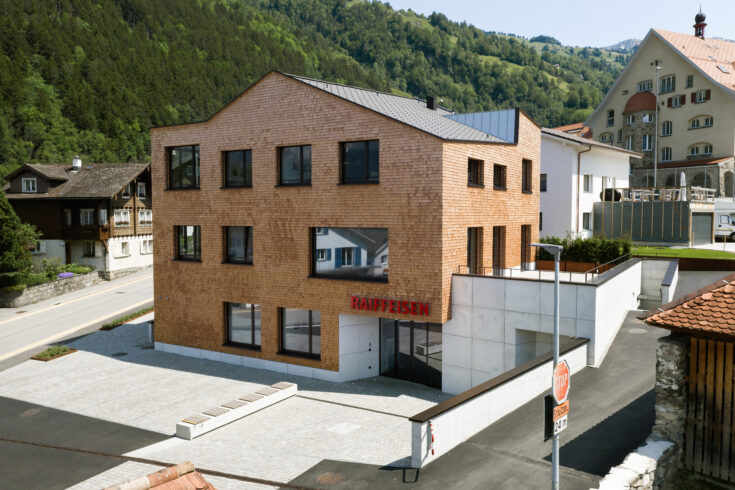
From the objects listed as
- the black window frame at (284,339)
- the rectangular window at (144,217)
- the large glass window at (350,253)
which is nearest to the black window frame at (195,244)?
the black window frame at (284,339)

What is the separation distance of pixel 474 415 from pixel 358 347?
9972 millimetres

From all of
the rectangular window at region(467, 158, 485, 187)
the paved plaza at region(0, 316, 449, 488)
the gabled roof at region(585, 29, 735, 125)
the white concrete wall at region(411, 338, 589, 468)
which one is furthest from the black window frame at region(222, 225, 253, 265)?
the gabled roof at region(585, 29, 735, 125)

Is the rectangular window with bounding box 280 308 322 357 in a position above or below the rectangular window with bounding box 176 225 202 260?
below

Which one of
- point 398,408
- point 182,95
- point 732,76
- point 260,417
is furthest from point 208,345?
point 182,95

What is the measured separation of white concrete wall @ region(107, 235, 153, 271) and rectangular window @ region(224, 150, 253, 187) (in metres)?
29.7

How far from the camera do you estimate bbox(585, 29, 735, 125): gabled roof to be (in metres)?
56.9

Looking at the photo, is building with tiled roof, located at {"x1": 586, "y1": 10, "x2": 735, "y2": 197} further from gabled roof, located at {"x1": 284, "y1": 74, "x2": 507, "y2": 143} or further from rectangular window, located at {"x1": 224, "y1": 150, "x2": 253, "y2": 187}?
rectangular window, located at {"x1": 224, "y1": 150, "x2": 253, "y2": 187}

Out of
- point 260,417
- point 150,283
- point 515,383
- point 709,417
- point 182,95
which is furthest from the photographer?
point 182,95

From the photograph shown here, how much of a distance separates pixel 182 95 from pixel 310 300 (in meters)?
117

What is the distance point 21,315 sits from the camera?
37969 mm

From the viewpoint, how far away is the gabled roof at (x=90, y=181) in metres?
49.2

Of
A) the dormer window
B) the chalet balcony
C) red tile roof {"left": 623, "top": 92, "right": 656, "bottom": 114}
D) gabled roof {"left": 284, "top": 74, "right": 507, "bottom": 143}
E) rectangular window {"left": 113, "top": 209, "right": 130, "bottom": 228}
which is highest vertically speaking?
red tile roof {"left": 623, "top": 92, "right": 656, "bottom": 114}

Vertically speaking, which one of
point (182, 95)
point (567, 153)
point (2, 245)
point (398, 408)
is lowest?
point (398, 408)

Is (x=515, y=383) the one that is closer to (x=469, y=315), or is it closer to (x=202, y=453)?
(x=469, y=315)
